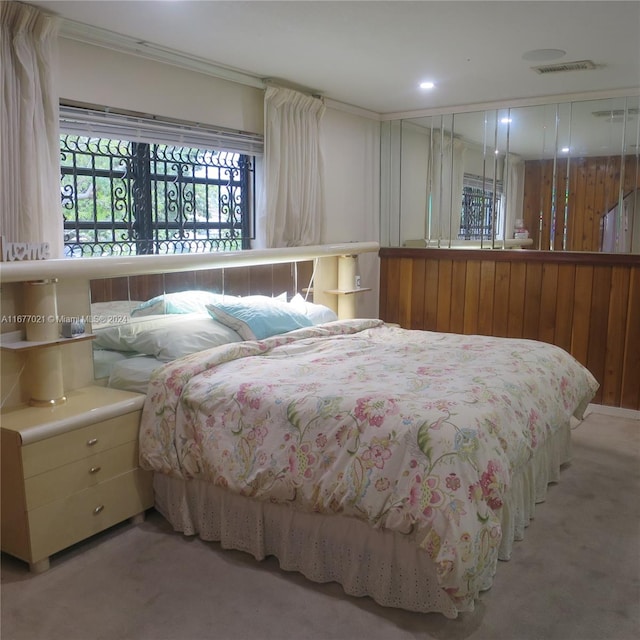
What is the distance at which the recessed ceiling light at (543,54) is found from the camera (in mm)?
3295

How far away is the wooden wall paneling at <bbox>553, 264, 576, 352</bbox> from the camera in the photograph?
178 inches

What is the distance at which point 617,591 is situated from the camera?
2320 mm

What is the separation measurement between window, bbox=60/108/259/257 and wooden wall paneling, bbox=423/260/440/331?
167cm

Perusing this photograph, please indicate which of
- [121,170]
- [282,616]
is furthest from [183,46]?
[282,616]

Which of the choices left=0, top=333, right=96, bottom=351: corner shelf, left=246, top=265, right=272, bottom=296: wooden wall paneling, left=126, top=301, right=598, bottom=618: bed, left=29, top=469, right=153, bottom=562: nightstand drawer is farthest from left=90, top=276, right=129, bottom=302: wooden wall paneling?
left=246, top=265, right=272, bottom=296: wooden wall paneling

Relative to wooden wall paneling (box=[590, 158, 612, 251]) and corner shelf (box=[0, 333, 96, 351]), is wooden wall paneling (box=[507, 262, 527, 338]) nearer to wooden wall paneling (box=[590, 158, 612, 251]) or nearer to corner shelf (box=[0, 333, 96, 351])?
wooden wall paneling (box=[590, 158, 612, 251])

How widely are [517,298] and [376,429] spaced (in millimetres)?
2922

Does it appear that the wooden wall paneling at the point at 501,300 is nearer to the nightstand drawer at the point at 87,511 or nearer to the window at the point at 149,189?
the window at the point at 149,189

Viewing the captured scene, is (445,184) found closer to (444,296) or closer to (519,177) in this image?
(519,177)

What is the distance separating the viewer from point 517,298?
15.6 feet

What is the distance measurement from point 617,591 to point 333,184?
3.31 metres

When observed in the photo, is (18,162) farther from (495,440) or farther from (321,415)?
(495,440)

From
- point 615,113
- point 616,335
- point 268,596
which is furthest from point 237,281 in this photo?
point 615,113

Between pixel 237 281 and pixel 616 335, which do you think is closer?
pixel 237 281
